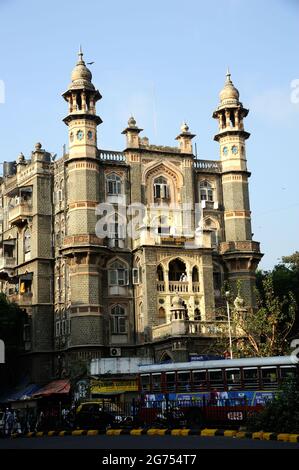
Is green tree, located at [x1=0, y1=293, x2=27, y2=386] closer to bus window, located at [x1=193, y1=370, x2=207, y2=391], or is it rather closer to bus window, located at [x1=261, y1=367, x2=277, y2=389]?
bus window, located at [x1=193, y1=370, x2=207, y2=391]

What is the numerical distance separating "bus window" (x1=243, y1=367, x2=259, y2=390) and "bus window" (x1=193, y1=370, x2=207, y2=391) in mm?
2149

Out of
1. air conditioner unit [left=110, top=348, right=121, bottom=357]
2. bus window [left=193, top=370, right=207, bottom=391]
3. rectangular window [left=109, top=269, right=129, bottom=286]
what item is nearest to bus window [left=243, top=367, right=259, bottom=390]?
bus window [left=193, top=370, right=207, bottom=391]

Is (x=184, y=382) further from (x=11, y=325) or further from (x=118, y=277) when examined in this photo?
(x=11, y=325)

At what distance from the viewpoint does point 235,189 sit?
56.5 metres

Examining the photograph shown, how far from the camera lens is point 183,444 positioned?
2369cm

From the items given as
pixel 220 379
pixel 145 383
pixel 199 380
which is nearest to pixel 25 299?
pixel 145 383

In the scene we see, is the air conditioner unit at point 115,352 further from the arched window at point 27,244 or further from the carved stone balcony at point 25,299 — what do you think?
the arched window at point 27,244

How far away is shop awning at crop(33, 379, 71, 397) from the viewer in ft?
165

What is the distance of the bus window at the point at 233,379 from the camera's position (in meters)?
32.5

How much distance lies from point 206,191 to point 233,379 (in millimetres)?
26446

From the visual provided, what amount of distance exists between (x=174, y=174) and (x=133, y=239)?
608 centimetres

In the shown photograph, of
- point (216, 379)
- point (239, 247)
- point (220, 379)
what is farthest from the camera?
point (239, 247)
